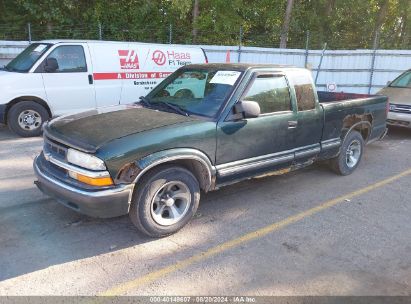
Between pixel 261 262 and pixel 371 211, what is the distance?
2.01 meters

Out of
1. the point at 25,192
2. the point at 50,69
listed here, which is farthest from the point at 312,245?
the point at 50,69

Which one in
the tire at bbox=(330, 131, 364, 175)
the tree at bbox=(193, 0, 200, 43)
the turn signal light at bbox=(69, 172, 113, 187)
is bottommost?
the tire at bbox=(330, 131, 364, 175)

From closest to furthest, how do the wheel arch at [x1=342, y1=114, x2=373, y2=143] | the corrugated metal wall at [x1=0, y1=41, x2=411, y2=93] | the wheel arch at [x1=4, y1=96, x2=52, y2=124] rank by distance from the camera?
the wheel arch at [x1=342, y1=114, x2=373, y2=143], the wheel arch at [x1=4, y1=96, x2=52, y2=124], the corrugated metal wall at [x1=0, y1=41, x2=411, y2=93]

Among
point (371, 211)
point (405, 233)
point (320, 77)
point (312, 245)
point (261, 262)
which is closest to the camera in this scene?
point (261, 262)

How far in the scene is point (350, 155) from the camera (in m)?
6.43

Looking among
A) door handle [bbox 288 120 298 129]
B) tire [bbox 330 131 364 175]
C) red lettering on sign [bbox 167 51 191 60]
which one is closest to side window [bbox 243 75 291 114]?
door handle [bbox 288 120 298 129]

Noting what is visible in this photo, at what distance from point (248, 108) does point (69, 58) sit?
5.20 m

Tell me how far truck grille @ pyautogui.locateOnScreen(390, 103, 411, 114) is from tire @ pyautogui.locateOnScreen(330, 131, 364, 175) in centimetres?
326

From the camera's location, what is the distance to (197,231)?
4.23 metres

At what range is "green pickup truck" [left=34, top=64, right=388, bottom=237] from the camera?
3.61m

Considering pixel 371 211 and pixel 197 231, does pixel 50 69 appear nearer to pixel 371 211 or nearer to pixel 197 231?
pixel 197 231

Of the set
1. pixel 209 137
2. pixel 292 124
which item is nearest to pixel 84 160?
pixel 209 137

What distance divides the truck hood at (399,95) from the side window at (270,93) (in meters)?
5.34

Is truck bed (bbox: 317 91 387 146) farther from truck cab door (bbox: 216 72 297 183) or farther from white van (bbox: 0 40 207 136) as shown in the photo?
white van (bbox: 0 40 207 136)
